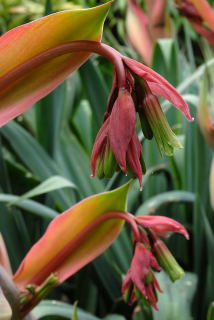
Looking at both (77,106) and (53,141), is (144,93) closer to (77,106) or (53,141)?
(53,141)

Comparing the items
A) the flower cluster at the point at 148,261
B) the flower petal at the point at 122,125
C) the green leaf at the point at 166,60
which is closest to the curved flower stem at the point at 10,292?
the flower cluster at the point at 148,261

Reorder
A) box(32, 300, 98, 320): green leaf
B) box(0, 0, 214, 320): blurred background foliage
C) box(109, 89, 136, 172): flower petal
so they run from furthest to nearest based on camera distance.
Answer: box(0, 0, 214, 320): blurred background foliage, box(32, 300, 98, 320): green leaf, box(109, 89, 136, 172): flower petal

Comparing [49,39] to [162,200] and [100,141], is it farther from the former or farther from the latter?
[162,200]

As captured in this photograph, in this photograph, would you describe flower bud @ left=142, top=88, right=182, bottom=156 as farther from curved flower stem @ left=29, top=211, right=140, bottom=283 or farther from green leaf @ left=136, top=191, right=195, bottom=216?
green leaf @ left=136, top=191, right=195, bottom=216

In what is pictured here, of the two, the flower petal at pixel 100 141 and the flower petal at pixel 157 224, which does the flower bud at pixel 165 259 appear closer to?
the flower petal at pixel 157 224

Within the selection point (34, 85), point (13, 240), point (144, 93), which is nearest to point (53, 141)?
point (13, 240)

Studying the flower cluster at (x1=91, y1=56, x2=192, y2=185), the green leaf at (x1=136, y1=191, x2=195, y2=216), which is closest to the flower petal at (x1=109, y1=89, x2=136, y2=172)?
the flower cluster at (x1=91, y1=56, x2=192, y2=185)
